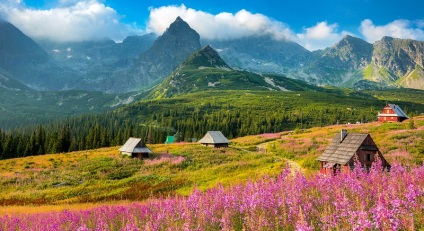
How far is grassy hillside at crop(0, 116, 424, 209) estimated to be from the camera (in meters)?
39.2

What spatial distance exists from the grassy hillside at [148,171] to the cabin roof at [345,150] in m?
2.54

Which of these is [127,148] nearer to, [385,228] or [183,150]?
[183,150]

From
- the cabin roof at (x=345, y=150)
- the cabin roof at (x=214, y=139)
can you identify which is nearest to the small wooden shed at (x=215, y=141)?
the cabin roof at (x=214, y=139)

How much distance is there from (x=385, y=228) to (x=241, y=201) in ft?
17.0

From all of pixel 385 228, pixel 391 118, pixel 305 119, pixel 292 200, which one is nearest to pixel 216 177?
pixel 292 200

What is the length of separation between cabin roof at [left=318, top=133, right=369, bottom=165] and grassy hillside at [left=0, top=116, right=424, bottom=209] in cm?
254

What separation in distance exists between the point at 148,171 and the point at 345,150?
3261 cm

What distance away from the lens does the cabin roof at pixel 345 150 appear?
31314 mm

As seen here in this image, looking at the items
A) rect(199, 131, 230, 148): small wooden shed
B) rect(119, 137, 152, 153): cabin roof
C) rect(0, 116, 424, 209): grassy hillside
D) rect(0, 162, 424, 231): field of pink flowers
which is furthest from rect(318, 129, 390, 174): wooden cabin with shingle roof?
rect(199, 131, 230, 148): small wooden shed

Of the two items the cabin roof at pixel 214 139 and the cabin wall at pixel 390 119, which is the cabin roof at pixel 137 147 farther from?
the cabin wall at pixel 390 119

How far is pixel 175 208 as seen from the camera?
34.3 feet

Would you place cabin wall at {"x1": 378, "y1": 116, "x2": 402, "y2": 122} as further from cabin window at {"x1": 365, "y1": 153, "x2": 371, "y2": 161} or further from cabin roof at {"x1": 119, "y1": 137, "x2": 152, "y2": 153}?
cabin window at {"x1": 365, "y1": 153, "x2": 371, "y2": 161}

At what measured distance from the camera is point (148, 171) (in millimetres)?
54094

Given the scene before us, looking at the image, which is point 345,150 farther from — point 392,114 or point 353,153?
point 392,114
